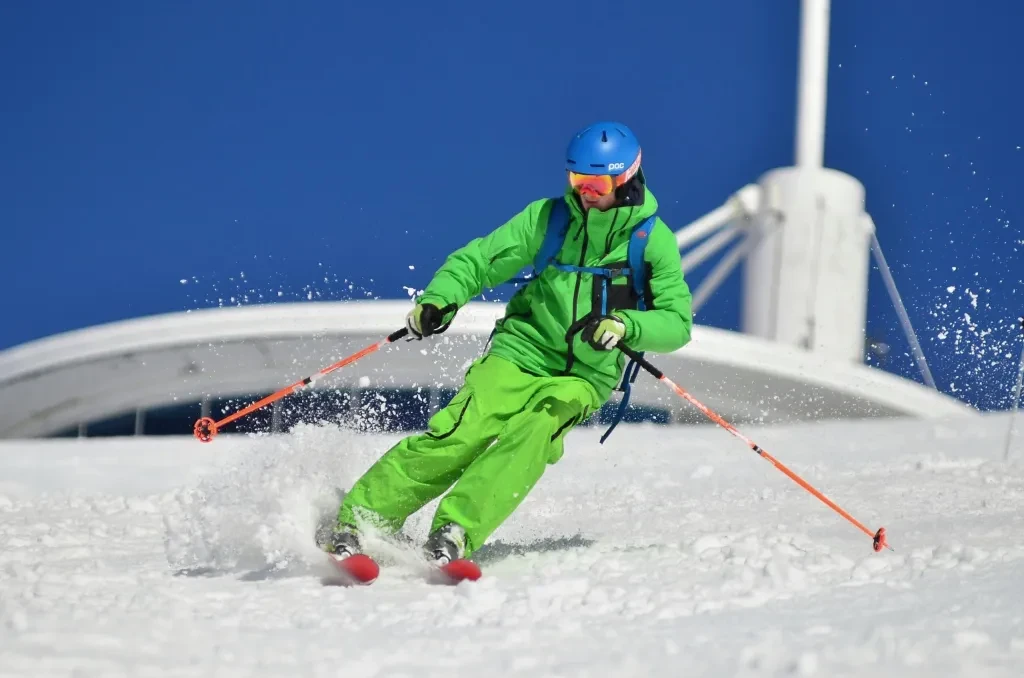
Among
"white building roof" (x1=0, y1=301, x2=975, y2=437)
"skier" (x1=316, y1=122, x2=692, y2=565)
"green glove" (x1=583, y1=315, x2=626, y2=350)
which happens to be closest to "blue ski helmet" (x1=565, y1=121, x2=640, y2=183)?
"skier" (x1=316, y1=122, x2=692, y2=565)

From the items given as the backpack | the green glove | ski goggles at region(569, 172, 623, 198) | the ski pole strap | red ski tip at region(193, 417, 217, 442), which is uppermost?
ski goggles at region(569, 172, 623, 198)

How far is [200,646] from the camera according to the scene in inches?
107

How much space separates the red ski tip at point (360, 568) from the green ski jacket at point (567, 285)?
997mm

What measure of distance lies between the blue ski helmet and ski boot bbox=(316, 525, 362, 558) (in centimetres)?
146

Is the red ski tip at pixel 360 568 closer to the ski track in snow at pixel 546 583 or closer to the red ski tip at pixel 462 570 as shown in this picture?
the ski track in snow at pixel 546 583

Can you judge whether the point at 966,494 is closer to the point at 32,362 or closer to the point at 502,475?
the point at 502,475

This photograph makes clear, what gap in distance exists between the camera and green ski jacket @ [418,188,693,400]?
4414 mm

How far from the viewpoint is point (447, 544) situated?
13.0ft

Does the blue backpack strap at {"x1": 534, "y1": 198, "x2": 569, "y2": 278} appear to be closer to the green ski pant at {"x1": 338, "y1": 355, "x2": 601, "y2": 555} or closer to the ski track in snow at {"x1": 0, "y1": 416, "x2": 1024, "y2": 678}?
the green ski pant at {"x1": 338, "y1": 355, "x2": 601, "y2": 555}

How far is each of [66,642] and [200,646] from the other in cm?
28

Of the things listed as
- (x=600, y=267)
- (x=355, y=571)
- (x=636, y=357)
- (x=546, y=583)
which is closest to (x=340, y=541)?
(x=355, y=571)

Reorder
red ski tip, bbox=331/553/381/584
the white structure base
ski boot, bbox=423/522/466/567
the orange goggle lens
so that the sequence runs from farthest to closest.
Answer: the white structure base < the orange goggle lens < ski boot, bbox=423/522/466/567 < red ski tip, bbox=331/553/381/584

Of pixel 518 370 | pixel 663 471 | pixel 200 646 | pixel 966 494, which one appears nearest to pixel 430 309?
pixel 518 370

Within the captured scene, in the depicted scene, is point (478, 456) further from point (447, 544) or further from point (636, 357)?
point (636, 357)
